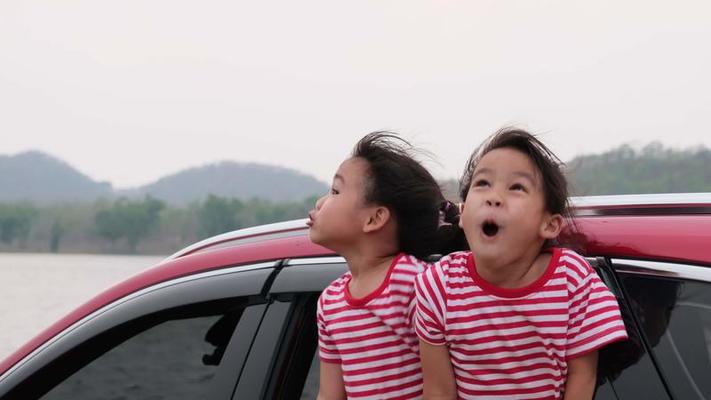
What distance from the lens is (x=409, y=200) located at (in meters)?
2.29

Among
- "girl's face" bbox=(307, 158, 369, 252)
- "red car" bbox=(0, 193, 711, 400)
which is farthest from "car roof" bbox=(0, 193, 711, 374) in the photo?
"girl's face" bbox=(307, 158, 369, 252)

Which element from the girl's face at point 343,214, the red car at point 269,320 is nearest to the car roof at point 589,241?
the red car at point 269,320

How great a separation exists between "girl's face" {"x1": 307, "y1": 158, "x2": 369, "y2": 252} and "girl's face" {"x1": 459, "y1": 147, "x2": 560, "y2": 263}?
1.27 ft

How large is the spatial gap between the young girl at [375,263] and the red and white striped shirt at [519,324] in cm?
17

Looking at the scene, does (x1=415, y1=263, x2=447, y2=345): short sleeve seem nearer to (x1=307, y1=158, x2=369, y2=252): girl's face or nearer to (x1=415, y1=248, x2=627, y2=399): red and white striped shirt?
(x1=415, y1=248, x2=627, y2=399): red and white striped shirt

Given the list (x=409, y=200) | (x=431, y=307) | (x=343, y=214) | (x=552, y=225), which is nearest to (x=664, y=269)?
(x=552, y=225)

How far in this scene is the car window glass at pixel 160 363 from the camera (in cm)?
252

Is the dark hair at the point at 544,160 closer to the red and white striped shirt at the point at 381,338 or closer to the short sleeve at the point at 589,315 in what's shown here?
the short sleeve at the point at 589,315

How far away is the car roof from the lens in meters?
1.97

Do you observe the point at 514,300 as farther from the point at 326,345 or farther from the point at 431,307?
the point at 326,345

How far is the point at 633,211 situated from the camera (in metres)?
2.22

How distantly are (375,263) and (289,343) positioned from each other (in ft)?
1.12

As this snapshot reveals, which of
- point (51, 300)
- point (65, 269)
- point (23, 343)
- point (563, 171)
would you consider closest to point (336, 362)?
point (563, 171)

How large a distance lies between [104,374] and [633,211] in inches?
61.3
